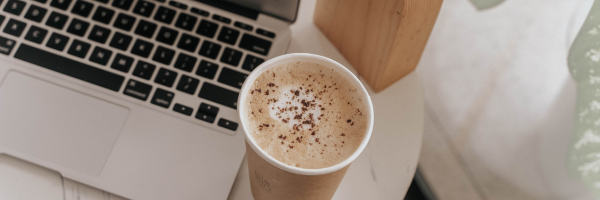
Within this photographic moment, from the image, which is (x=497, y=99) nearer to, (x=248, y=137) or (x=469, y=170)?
(x=469, y=170)

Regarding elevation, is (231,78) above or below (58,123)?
above

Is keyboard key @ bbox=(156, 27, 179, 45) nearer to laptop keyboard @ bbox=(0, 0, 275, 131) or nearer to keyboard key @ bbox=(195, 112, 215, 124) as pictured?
laptop keyboard @ bbox=(0, 0, 275, 131)

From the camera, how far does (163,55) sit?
0.48m

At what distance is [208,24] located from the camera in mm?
506

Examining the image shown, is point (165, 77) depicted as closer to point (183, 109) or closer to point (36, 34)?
point (183, 109)

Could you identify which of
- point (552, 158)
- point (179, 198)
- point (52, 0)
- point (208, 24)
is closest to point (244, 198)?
point (179, 198)

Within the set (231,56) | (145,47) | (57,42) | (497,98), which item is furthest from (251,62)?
(497,98)

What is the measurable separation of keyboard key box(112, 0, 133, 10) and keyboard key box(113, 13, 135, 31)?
12mm

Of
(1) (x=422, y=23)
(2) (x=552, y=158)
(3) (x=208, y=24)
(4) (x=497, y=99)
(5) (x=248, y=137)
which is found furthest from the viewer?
(4) (x=497, y=99)

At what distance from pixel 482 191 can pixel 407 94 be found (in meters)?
0.35

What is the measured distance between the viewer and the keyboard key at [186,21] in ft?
1.65

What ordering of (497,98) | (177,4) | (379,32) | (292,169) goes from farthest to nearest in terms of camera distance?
(497,98) → (177,4) → (379,32) → (292,169)

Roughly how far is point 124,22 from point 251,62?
165 mm

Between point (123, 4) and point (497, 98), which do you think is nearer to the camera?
point (123, 4)
